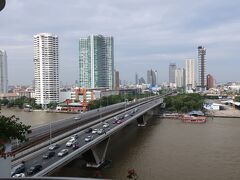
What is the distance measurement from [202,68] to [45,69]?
3153cm

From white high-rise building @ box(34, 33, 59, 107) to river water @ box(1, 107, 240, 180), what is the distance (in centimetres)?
1603

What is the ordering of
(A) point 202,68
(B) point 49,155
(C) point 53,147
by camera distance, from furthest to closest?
(A) point 202,68 < (C) point 53,147 < (B) point 49,155

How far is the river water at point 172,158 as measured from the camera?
621cm

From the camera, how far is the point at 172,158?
7.38 m

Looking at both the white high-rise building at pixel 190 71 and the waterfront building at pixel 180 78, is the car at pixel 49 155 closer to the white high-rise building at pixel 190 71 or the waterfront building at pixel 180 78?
the white high-rise building at pixel 190 71

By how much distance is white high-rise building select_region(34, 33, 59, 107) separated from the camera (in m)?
25.5

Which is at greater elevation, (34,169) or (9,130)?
(9,130)

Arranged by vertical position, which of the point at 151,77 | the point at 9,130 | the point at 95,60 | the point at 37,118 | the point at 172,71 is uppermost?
the point at 172,71

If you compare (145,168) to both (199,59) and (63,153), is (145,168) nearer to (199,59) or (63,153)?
(63,153)

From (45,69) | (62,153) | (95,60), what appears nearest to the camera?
(62,153)

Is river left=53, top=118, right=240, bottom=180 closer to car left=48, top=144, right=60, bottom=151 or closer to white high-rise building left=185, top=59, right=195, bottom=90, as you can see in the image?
car left=48, top=144, right=60, bottom=151

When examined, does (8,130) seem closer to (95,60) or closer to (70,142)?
(70,142)

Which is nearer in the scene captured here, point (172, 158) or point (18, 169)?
point (18, 169)

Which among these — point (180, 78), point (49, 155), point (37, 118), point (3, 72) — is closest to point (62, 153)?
point (49, 155)
